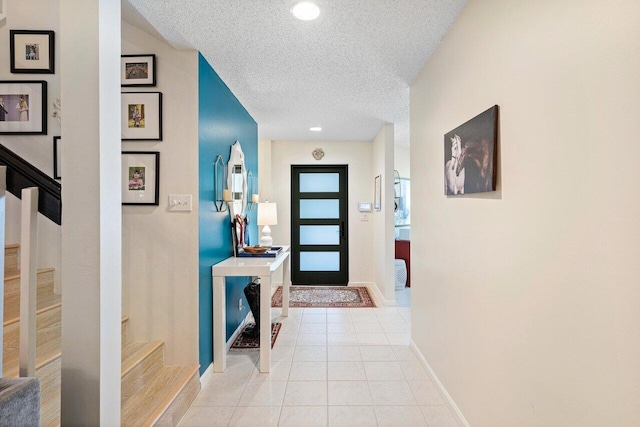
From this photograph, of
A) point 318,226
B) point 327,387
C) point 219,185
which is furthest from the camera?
point 318,226

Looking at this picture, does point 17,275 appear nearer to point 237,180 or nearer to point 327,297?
point 237,180

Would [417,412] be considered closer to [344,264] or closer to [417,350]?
[417,350]

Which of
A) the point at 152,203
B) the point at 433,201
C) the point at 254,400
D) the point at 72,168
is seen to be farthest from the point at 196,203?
the point at 433,201

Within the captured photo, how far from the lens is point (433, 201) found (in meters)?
2.48

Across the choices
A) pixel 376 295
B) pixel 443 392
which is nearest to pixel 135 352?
pixel 443 392

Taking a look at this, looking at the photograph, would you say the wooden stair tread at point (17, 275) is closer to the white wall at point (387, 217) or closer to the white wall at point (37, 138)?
the white wall at point (37, 138)

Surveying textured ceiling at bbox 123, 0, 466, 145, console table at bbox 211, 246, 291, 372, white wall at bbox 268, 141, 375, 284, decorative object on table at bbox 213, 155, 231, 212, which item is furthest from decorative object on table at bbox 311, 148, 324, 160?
console table at bbox 211, 246, 291, 372

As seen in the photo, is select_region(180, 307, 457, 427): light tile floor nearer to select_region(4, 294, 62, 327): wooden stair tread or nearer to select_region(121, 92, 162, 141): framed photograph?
select_region(4, 294, 62, 327): wooden stair tread

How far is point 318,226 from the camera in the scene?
18.9 feet

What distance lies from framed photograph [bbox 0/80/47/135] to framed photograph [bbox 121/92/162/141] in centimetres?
55

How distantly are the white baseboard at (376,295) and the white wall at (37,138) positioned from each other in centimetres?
346

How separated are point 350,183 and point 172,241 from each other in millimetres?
3688

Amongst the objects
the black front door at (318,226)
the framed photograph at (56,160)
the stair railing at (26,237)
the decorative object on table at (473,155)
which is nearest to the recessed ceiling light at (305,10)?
the decorative object on table at (473,155)

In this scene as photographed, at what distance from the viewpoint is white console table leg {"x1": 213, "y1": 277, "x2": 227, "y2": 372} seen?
2658 millimetres
